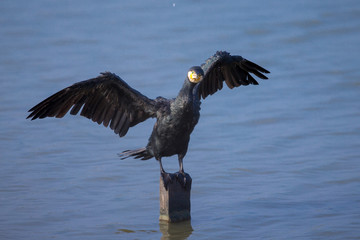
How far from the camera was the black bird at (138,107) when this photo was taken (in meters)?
7.05

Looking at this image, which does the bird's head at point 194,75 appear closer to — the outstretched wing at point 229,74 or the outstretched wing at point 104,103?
the outstretched wing at point 104,103

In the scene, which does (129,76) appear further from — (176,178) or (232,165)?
(176,178)

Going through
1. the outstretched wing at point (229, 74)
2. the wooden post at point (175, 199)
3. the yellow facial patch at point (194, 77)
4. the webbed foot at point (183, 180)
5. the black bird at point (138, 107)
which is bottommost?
the wooden post at point (175, 199)

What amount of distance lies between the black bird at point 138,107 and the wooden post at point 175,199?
11 centimetres

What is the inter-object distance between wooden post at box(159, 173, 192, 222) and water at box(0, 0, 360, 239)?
132mm

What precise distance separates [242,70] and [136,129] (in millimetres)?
2733

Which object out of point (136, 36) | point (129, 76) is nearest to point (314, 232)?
point (129, 76)

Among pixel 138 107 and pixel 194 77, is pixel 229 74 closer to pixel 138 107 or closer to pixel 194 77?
pixel 138 107

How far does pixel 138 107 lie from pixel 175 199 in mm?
950

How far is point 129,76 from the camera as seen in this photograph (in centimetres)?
1291

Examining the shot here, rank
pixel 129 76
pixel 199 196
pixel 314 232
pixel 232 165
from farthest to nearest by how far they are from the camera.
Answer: pixel 129 76 → pixel 232 165 → pixel 199 196 → pixel 314 232

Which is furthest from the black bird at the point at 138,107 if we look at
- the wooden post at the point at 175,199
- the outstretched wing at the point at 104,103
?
the wooden post at the point at 175,199

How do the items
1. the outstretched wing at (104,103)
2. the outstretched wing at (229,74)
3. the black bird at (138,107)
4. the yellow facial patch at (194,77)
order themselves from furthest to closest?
the outstretched wing at (229,74), the outstretched wing at (104,103), the black bird at (138,107), the yellow facial patch at (194,77)

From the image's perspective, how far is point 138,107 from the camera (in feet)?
24.6
